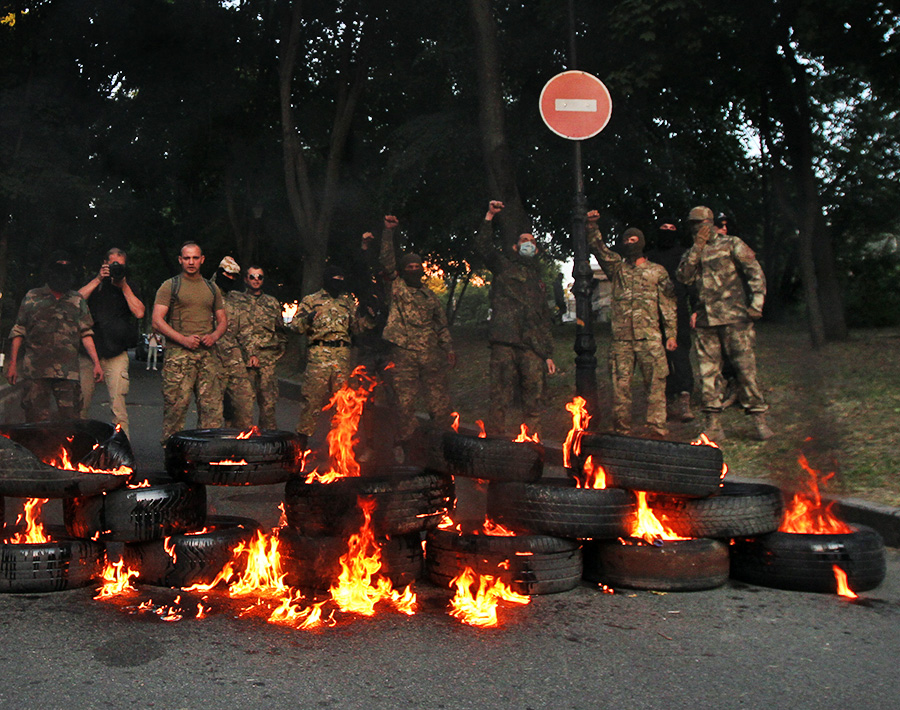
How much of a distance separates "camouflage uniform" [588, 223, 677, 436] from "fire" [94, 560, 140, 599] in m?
4.98

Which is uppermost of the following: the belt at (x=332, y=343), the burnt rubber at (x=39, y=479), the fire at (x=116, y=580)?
the belt at (x=332, y=343)

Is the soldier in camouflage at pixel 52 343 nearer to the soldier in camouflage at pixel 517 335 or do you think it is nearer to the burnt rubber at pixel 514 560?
the soldier in camouflage at pixel 517 335

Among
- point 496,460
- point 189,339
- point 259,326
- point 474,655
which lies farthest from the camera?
point 259,326

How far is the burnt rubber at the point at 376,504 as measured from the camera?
4.87m

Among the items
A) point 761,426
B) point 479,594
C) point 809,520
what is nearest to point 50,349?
point 479,594

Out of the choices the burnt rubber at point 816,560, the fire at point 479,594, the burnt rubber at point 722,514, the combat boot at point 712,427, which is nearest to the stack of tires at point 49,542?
the fire at point 479,594

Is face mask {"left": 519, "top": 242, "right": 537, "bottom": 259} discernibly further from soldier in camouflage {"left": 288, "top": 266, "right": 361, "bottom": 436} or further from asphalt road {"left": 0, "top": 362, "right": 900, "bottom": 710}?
asphalt road {"left": 0, "top": 362, "right": 900, "bottom": 710}

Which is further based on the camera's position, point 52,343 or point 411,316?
point 411,316

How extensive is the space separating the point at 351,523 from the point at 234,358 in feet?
14.8

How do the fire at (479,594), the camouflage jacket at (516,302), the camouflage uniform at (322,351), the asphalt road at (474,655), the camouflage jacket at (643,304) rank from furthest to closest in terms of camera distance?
the camouflage jacket at (516,302) < the camouflage uniform at (322,351) < the camouflage jacket at (643,304) < the fire at (479,594) < the asphalt road at (474,655)

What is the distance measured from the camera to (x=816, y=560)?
4941 millimetres

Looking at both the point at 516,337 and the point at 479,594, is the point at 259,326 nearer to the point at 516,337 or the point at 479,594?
the point at 516,337

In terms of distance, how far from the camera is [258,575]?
4941 millimetres

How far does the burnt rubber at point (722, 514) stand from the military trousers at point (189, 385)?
4432 mm
